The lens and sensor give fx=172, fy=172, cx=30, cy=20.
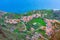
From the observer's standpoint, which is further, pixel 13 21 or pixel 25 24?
pixel 25 24

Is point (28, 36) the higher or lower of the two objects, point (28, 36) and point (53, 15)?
the lower

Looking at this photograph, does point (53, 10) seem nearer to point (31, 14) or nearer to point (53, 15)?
point (53, 15)

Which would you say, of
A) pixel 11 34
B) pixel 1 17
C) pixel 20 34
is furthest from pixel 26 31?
pixel 1 17

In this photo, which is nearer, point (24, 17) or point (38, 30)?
point (38, 30)

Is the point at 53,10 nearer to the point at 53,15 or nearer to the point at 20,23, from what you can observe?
the point at 53,15

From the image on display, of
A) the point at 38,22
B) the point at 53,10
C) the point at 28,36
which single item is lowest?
the point at 28,36

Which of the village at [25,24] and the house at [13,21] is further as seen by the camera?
the house at [13,21]

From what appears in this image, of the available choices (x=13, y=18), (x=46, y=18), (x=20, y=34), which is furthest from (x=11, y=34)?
(x=46, y=18)

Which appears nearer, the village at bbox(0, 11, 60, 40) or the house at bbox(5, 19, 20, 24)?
the village at bbox(0, 11, 60, 40)

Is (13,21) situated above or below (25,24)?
above
